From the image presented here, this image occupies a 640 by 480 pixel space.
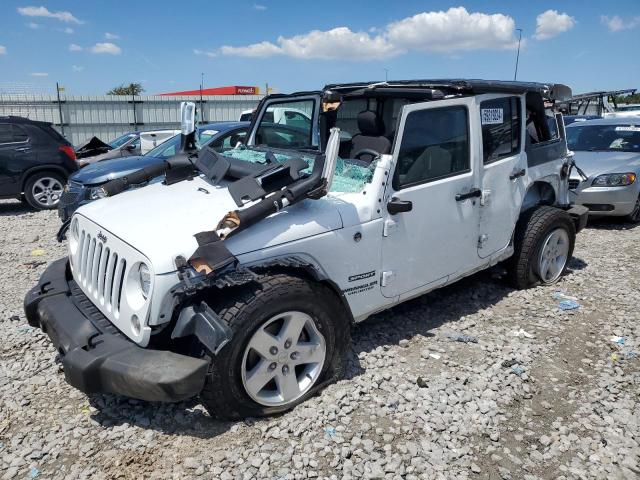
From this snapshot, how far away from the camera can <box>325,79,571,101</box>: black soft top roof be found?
12.6 feet

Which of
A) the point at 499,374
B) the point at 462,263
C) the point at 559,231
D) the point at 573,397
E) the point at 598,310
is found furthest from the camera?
the point at 559,231

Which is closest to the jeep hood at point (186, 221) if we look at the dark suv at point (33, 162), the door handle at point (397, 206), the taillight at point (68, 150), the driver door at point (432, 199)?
the door handle at point (397, 206)

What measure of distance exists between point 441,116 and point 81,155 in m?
10.2

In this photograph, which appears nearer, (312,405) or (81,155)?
(312,405)

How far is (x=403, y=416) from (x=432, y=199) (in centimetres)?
155

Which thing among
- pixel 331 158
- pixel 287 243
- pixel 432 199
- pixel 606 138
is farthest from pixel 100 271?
pixel 606 138

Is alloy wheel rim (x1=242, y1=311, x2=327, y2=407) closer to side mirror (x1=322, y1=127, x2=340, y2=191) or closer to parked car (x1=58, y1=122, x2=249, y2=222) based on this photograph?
side mirror (x1=322, y1=127, x2=340, y2=191)

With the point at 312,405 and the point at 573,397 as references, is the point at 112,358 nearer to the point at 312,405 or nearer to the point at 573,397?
the point at 312,405

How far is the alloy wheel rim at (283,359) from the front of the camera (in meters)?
2.91

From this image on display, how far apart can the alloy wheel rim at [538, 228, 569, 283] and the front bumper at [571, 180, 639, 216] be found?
3.01 metres

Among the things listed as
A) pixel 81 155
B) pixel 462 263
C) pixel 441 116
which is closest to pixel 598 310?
pixel 462 263

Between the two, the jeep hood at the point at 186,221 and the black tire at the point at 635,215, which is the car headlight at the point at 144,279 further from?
the black tire at the point at 635,215

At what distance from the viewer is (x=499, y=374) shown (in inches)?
142

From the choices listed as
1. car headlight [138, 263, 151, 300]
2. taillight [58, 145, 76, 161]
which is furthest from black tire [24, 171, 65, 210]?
car headlight [138, 263, 151, 300]
